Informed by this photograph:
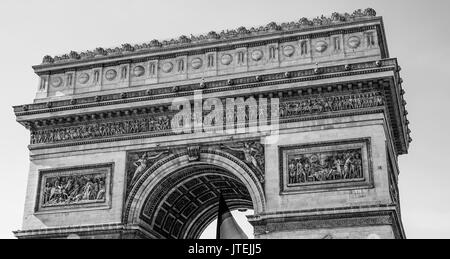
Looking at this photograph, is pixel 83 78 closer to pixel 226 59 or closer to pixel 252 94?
pixel 226 59

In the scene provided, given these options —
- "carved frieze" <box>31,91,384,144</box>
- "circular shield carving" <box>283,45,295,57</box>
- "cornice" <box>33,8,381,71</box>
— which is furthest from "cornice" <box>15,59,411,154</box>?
"cornice" <box>33,8,381,71</box>

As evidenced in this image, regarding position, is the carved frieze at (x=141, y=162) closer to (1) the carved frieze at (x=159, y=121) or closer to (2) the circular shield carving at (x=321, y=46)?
(1) the carved frieze at (x=159, y=121)

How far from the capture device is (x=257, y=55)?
28.1 m

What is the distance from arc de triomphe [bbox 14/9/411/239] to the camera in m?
25.3

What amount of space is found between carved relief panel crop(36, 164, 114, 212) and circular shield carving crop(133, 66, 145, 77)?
3816 millimetres

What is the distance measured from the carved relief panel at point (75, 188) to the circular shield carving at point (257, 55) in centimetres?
663

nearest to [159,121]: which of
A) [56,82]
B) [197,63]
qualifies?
[197,63]

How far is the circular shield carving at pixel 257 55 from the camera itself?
28031 millimetres
